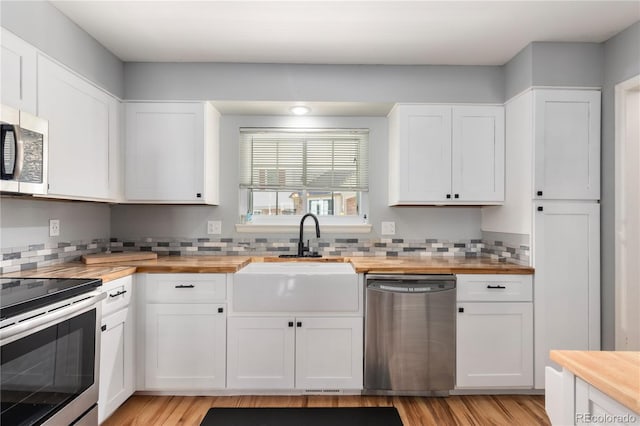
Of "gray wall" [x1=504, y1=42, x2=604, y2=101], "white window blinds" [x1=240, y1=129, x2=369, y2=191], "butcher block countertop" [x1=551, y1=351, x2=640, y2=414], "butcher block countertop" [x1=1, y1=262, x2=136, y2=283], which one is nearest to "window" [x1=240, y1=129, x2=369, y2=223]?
"white window blinds" [x1=240, y1=129, x2=369, y2=191]

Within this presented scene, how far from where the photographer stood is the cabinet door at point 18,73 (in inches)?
69.8

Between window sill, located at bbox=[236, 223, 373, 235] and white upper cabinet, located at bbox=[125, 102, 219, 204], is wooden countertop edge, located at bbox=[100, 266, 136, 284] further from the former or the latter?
window sill, located at bbox=[236, 223, 373, 235]

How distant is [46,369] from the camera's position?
1.57 meters

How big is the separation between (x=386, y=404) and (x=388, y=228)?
137cm

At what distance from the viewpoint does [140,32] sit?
2461mm

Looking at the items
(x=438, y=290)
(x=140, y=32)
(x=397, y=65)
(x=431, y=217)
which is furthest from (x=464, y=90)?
(x=140, y=32)

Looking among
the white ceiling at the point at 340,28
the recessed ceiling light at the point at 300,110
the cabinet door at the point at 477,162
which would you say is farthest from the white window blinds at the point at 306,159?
the cabinet door at the point at 477,162

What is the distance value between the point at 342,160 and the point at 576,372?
2.64 metres

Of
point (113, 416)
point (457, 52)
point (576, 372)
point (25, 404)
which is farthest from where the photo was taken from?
point (457, 52)

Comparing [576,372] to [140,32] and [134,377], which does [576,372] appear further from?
[140,32]

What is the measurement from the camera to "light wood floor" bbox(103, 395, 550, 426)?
2.29 meters

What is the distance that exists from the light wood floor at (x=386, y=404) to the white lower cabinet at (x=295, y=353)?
0.31 ft

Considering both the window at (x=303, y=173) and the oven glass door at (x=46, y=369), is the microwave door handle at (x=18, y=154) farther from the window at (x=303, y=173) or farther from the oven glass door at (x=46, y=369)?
the window at (x=303, y=173)

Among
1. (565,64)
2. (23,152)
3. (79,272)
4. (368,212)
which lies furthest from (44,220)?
(565,64)
